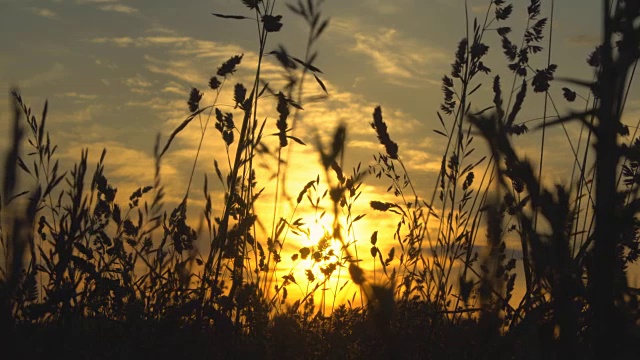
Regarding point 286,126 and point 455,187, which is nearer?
point 286,126

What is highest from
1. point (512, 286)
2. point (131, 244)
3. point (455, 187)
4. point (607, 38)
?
point (455, 187)

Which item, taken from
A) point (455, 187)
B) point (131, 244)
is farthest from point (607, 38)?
point (131, 244)

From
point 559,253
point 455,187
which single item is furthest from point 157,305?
point 559,253

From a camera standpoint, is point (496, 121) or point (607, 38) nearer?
point (496, 121)

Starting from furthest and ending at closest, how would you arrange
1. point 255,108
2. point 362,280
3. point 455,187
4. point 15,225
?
1. point 455,187
2. point 255,108
3. point 15,225
4. point 362,280

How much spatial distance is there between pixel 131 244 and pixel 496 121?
3.16 meters

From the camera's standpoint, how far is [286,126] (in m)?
3.13

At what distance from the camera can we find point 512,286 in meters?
3.08

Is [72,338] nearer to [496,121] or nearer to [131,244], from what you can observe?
[131,244]

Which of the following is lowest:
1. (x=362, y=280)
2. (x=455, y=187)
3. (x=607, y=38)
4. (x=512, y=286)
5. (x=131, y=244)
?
(x=362, y=280)

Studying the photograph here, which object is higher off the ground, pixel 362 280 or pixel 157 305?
pixel 157 305

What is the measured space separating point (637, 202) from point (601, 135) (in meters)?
0.16

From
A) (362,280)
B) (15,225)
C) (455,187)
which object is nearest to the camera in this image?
(362,280)

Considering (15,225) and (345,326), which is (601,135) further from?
(345,326)
